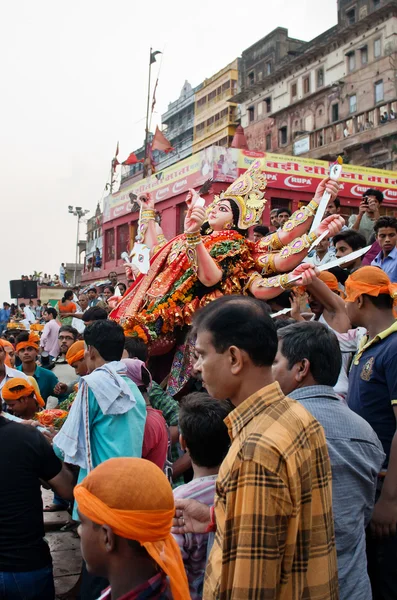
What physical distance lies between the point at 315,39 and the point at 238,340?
3249cm

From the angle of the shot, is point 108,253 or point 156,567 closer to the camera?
point 156,567

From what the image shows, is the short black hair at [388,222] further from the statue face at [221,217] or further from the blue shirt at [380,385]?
the blue shirt at [380,385]

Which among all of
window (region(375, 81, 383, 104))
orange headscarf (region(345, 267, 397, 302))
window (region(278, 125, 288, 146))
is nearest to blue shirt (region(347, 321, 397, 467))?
orange headscarf (region(345, 267, 397, 302))

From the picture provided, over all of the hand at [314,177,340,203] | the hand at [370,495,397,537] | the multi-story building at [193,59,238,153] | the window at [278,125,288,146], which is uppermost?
the multi-story building at [193,59,238,153]

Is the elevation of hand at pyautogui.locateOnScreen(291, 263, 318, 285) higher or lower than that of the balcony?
lower

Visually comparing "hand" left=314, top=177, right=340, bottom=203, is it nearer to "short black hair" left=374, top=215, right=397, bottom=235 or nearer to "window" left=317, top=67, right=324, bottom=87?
"short black hair" left=374, top=215, right=397, bottom=235

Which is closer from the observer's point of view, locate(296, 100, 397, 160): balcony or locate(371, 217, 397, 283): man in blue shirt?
locate(371, 217, 397, 283): man in blue shirt

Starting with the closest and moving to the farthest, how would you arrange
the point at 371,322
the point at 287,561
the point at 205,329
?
1. the point at 287,561
2. the point at 205,329
3. the point at 371,322

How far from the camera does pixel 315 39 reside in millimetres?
30422

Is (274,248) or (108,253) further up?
(108,253)

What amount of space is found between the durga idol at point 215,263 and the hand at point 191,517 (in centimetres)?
199

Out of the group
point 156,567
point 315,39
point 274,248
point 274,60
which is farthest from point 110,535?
point 274,60

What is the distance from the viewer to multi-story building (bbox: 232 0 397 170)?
23.6m

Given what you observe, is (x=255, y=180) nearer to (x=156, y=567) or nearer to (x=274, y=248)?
(x=274, y=248)
